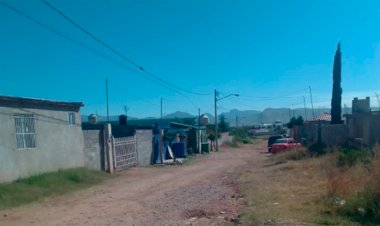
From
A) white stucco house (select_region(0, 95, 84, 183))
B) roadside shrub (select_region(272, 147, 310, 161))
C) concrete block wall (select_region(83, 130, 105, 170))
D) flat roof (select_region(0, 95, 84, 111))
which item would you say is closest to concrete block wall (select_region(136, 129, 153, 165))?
concrete block wall (select_region(83, 130, 105, 170))

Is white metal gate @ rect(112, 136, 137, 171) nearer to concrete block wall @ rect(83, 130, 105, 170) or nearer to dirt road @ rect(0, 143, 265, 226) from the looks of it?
concrete block wall @ rect(83, 130, 105, 170)

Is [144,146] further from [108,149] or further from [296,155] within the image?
[296,155]

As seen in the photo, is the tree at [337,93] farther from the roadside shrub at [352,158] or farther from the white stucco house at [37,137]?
the white stucco house at [37,137]

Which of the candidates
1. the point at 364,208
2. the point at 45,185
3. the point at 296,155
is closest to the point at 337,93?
the point at 296,155

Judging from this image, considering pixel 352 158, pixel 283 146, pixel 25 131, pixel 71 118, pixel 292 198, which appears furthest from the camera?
Result: pixel 283 146

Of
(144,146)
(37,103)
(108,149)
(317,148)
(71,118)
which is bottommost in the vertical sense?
(317,148)

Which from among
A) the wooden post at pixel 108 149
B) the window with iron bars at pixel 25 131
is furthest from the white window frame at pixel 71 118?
the window with iron bars at pixel 25 131

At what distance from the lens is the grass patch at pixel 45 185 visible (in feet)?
46.0

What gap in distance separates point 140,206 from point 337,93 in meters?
30.7

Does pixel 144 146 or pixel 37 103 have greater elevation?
pixel 37 103

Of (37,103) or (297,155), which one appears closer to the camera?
(37,103)

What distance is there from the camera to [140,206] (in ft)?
42.2

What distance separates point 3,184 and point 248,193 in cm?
833

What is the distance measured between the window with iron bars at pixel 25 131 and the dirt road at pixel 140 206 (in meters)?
3.07
